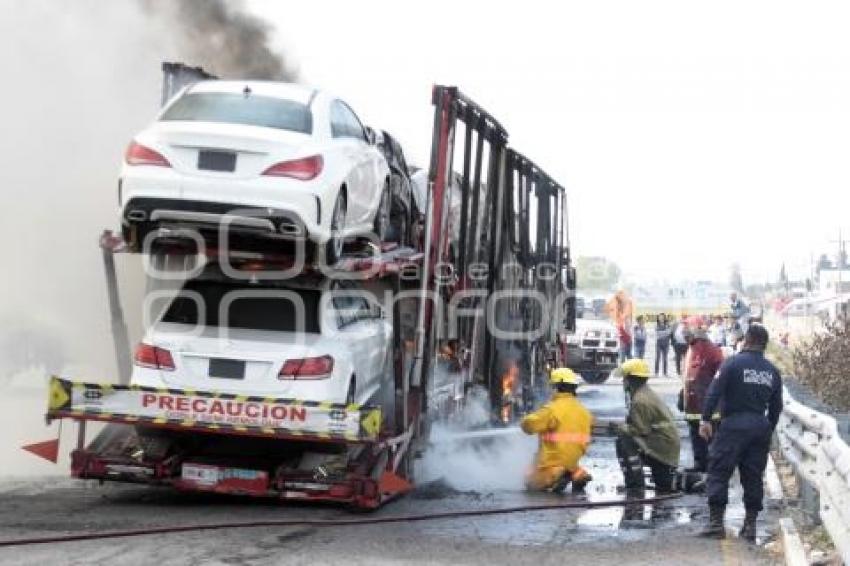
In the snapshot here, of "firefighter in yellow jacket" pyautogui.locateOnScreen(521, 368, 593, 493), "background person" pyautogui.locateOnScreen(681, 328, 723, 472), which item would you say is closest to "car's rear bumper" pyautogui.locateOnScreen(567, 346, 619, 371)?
"background person" pyautogui.locateOnScreen(681, 328, 723, 472)

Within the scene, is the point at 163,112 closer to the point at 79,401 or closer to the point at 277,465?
the point at 79,401

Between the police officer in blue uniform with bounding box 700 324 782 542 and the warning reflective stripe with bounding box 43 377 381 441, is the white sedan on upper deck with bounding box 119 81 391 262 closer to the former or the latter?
the warning reflective stripe with bounding box 43 377 381 441

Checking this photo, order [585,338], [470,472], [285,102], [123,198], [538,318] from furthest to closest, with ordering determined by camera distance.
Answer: [585,338] → [538,318] → [470,472] → [285,102] → [123,198]

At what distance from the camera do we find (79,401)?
30.3 ft

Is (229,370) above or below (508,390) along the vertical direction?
above

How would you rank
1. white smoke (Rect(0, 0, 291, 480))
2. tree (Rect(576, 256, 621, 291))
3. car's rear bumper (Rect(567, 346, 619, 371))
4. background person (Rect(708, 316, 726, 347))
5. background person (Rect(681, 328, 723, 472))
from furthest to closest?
tree (Rect(576, 256, 621, 291)), background person (Rect(708, 316, 726, 347)), car's rear bumper (Rect(567, 346, 619, 371)), white smoke (Rect(0, 0, 291, 480)), background person (Rect(681, 328, 723, 472))

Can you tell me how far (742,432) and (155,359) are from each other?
14.7 feet

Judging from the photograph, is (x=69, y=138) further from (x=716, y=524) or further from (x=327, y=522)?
(x=716, y=524)

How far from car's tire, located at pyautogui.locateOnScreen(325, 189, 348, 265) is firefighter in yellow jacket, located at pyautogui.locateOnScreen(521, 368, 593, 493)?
2.68 metres

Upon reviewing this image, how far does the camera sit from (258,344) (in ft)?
30.5

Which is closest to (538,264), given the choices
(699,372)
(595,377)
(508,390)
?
(508,390)

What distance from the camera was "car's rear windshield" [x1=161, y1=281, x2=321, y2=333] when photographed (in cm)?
955

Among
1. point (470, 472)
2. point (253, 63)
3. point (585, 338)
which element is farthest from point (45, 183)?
point (585, 338)

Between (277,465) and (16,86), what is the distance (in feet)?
41.7
